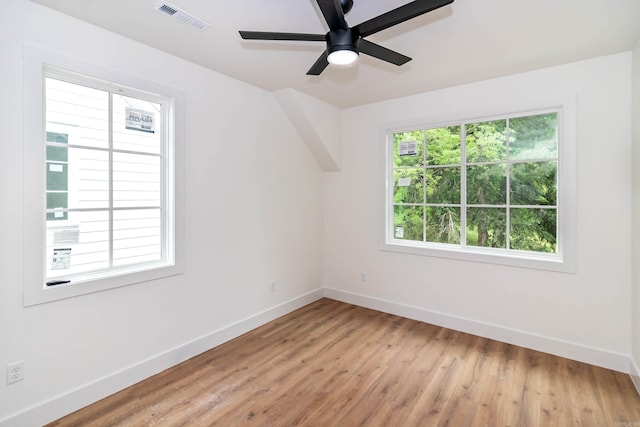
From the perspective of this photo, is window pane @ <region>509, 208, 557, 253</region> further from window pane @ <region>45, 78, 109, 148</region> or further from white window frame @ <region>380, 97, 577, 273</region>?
window pane @ <region>45, 78, 109, 148</region>

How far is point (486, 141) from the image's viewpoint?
10.6ft

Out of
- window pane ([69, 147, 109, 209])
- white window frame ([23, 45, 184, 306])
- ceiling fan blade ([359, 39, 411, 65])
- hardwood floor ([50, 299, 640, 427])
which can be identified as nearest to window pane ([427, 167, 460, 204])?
hardwood floor ([50, 299, 640, 427])

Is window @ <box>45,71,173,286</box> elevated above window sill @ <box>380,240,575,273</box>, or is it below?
above

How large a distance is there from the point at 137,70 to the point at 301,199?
86.4 inches

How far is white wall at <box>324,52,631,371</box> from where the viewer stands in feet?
8.36

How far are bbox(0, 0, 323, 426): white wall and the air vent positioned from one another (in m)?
0.56

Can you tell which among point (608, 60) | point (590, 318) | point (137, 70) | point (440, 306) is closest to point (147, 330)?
point (137, 70)

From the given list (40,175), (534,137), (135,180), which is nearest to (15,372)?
(40,175)

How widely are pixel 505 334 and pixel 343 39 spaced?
304 centimetres

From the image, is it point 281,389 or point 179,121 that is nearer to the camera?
point 281,389

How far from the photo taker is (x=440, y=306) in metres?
3.44

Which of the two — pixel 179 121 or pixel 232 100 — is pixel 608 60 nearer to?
pixel 232 100

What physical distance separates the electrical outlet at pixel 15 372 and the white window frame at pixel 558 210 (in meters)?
3.33

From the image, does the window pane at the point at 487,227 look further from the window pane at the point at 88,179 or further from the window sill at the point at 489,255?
the window pane at the point at 88,179
